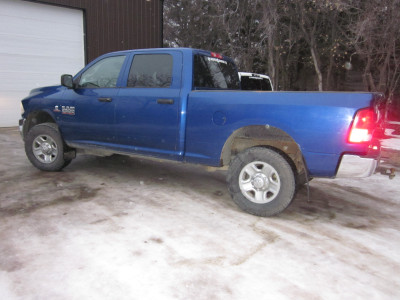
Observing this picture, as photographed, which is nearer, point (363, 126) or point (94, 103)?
point (363, 126)

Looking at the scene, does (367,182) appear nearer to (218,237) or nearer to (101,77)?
(218,237)

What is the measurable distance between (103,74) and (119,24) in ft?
28.0

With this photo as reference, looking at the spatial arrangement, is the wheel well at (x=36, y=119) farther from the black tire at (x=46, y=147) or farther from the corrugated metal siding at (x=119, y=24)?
the corrugated metal siding at (x=119, y=24)

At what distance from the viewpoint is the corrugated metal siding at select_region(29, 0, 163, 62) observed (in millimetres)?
11586

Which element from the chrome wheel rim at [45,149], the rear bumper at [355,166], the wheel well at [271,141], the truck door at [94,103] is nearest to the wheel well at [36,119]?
the chrome wheel rim at [45,149]

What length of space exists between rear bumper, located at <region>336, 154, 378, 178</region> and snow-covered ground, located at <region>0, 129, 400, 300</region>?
620mm

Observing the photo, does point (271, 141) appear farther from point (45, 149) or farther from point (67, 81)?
point (45, 149)

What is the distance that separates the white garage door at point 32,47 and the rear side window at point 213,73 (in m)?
8.42

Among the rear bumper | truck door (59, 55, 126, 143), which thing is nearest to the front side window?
truck door (59, 55, 126, 143)

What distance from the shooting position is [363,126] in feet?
9.98

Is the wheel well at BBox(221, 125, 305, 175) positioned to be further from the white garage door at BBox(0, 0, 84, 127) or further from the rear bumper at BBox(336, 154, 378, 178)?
the white garage door at BBox(0, 0, 84, 127)

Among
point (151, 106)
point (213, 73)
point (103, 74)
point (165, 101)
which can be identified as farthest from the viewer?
point (103, 74)

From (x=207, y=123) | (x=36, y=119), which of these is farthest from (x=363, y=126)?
(x=36, y=119)

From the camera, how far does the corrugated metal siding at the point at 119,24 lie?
1159cm
